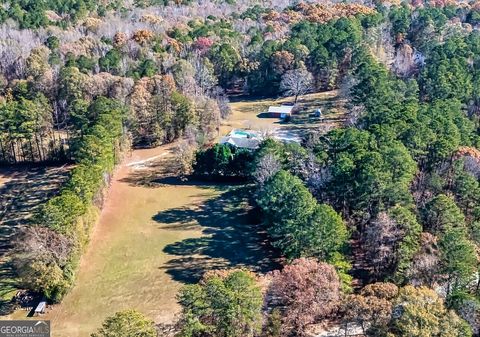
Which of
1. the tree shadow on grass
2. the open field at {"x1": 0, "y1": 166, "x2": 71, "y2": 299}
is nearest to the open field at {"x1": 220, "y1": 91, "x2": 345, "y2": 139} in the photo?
the tree shadow on grass

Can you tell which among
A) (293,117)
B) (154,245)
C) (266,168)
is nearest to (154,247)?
(154,245)

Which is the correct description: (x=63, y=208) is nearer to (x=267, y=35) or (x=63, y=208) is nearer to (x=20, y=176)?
(x=20, y=176)

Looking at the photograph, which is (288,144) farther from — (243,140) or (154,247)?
(154,247)

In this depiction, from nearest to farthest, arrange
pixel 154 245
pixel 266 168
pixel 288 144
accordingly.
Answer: pixel 154 245, pixel 266 168, pixel 288 144

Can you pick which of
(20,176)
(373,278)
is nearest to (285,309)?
(373,278)

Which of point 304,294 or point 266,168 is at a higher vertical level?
point 266,168

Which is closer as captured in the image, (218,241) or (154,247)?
(154,247)
